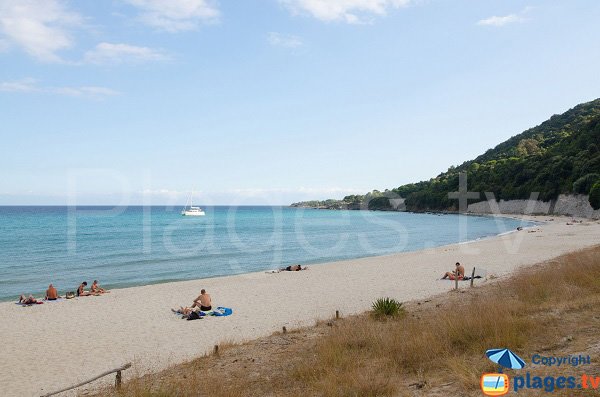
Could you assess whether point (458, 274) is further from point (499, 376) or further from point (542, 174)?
point (542, 174)

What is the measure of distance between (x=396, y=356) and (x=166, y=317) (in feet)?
38.5

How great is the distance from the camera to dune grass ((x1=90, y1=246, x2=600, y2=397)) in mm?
6656

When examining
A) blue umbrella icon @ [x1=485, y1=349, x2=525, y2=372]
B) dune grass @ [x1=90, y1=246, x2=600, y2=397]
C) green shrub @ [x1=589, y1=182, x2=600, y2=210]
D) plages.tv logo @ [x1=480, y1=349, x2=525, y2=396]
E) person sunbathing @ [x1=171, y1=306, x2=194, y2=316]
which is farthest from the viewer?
green shrub @ [x1=589, y1=182, x2=600, y2=210]

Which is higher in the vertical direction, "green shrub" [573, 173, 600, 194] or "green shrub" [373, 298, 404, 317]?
"green shrub" [573, 173, 600, 194]

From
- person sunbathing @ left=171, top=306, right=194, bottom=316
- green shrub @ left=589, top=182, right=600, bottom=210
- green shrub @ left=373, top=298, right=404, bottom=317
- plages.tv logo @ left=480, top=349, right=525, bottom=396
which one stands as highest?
green shrub @ left=589, top=182, right=600, bottom=210

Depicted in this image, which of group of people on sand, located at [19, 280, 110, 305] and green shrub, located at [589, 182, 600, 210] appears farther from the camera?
green shrub, located at [589, 182, 600, 210]

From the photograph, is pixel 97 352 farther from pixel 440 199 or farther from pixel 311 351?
pixel 440 199

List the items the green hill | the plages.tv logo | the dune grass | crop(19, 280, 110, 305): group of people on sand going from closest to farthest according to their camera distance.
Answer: the plages.tv logo → the dune grass → crop(19, 280, 110, 305): group of people on sand → the green hill

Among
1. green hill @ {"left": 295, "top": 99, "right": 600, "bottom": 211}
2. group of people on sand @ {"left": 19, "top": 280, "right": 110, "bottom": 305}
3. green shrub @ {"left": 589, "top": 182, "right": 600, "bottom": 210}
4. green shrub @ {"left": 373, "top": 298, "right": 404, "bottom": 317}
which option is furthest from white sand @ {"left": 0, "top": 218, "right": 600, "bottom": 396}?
green hill @ {"left": 295, "top": 99, "right": 600, "bottom": 211}

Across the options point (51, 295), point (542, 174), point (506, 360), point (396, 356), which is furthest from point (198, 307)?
point (542, 174)

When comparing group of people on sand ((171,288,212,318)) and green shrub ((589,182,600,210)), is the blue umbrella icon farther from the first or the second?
green shrub ((589,182,600,210))

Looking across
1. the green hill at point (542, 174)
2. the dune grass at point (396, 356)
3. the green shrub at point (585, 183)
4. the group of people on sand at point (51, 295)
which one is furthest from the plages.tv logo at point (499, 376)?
the green shrub at point (585, 183)

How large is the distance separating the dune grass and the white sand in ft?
9.87

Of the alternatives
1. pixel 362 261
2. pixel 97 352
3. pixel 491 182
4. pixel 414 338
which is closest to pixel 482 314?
pixel 414 338
